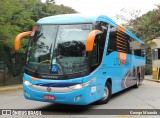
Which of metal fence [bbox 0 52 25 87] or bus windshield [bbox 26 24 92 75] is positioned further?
metal fence [bbox 0 52 25 87]

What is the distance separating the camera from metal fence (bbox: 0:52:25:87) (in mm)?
20641

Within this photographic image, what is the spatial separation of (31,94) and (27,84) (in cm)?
37

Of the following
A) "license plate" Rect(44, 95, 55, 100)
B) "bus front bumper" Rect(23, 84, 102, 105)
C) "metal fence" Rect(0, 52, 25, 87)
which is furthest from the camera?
"metal fence" Rect(0, 52, 25, 87)

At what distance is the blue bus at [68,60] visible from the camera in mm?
9445

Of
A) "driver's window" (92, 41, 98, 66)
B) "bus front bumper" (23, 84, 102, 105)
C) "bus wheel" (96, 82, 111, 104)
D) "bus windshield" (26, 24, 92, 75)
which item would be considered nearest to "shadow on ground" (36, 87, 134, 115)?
"bus wheel" (96, 82, 111, 104)

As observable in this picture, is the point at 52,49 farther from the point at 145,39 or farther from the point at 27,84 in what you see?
the point at 145,39

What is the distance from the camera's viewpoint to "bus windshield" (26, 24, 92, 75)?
960 cm

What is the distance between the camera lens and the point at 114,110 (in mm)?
10375

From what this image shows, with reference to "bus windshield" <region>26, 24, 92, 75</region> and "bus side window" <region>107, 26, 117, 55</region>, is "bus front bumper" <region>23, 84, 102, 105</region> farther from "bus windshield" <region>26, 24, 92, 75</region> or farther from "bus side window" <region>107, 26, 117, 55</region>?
"bus side window" <region>107, 26, 117, 55</region>

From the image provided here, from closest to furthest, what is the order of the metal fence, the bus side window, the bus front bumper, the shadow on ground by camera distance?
1. the bus front bumper
2. the shadow on ground
3. the bus side window
4. the metal fence

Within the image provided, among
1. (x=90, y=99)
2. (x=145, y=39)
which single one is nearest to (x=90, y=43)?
(x=90, y=99)

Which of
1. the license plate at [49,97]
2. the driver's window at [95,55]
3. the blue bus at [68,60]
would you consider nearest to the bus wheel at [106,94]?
the blue bus at [68,60]

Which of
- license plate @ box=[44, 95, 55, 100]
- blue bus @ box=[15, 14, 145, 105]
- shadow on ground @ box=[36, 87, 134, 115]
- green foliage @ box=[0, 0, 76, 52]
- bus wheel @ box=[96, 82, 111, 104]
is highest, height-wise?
green foliage @ box=[0, 0, 76, 52]

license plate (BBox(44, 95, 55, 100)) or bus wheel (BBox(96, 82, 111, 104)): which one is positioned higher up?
license plate (BBox(44, 95, 55, 100))
